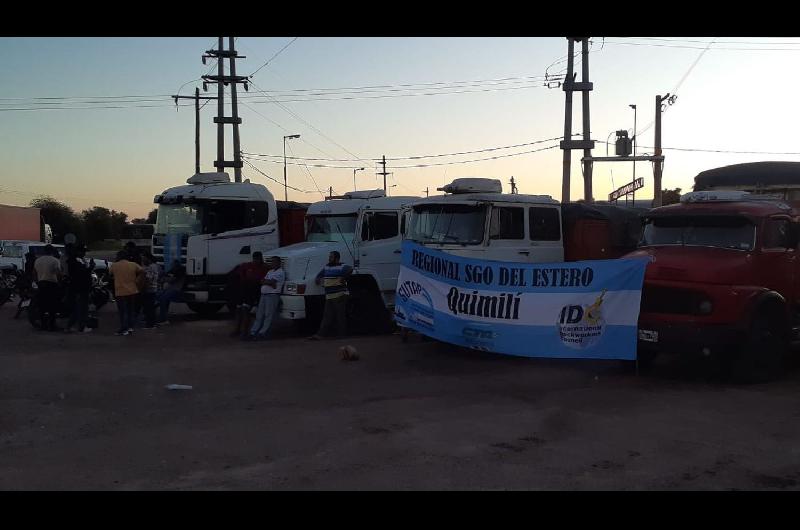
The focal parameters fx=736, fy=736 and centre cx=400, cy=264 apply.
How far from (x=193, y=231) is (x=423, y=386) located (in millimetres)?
9713

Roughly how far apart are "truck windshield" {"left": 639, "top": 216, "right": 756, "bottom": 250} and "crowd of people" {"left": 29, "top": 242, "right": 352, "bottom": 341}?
18.7ft

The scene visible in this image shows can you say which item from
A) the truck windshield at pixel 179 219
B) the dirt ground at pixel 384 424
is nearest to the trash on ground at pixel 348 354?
the dirt ground at pixel 384 424

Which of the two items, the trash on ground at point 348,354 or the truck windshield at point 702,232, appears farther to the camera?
the trash on ground at point 348,354

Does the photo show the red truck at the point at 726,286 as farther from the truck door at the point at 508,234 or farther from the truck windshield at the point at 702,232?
the truck door at the point at 508,234

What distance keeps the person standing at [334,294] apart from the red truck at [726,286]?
223 inches

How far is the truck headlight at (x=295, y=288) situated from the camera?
46.5ft

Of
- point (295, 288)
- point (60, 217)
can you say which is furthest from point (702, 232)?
point (60, 217)

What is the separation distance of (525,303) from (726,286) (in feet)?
8.89

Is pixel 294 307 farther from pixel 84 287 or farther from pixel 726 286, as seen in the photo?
pixel 726 286
